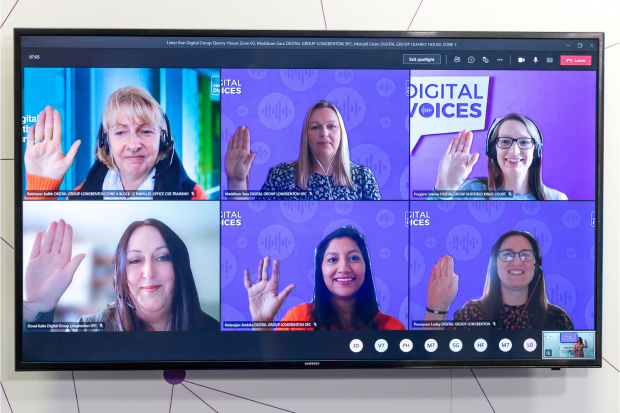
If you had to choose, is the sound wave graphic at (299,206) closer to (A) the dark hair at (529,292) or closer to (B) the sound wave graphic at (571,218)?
(A) the dark hair at (529,292)

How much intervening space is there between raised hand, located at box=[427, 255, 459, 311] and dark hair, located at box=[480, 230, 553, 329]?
4.3 inches

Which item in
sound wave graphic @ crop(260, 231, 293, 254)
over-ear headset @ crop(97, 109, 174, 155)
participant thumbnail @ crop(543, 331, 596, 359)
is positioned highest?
over-ear headset @ crop(97, 109, 174, 155)

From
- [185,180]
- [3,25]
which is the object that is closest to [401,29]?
[185,180]

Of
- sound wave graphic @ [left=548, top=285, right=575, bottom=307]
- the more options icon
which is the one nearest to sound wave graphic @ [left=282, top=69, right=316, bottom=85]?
the more options icon

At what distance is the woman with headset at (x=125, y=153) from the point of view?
1.58m

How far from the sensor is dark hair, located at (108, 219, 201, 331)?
1.58 meters

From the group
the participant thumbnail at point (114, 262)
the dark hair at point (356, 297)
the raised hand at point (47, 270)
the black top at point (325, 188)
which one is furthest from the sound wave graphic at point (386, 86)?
the raised hand at point (47, 270)

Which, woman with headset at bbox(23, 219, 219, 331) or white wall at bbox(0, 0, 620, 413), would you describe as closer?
woman with headset at bbox(23, 219, 219, 331)

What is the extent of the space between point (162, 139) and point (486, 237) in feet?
3.79

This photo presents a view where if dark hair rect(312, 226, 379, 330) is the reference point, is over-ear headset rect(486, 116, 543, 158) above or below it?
above

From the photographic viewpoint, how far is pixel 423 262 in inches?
63.4

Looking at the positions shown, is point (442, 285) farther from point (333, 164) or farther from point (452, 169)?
point (333, 164)

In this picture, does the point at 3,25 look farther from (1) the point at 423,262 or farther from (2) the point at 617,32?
(2) the point at 617,32

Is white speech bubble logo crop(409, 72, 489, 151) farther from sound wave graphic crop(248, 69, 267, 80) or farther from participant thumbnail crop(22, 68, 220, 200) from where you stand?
participant thumbnail crop(22, 68, 220, 200)
